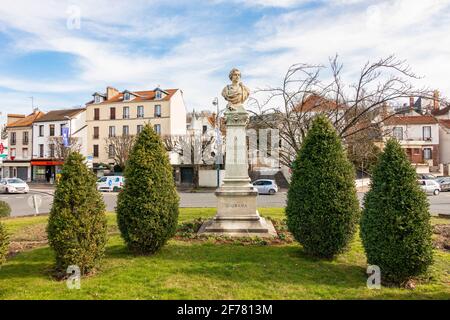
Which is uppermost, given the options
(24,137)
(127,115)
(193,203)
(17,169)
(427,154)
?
(127,115)

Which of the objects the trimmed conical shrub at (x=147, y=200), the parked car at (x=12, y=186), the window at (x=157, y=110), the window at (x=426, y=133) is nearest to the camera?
the trimmed conical shrub at (x=147, y=200)

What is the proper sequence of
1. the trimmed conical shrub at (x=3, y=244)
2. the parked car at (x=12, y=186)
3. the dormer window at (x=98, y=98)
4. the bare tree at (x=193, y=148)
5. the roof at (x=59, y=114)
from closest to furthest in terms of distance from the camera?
the trimmed conical shrub at (x=3, y=244)
the parked car at (x=12, y=186)
the bare tree at (x=193, y=148)
the roof at (x=59, y=114)
the dormer window at (x=98, y=98)

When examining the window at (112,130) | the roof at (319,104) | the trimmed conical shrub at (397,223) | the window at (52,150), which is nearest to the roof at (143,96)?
the window at (112,130)

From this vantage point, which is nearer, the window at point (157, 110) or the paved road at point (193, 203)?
the paved road at point (193, 203)

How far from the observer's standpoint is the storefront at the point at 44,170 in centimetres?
4702

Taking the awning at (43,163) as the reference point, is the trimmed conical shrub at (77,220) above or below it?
below

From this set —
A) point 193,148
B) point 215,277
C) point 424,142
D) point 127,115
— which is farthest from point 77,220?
point 424,142

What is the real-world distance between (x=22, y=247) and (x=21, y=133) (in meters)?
49.6

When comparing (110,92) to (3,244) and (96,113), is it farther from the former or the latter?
(3,244)

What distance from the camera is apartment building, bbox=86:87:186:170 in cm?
4566

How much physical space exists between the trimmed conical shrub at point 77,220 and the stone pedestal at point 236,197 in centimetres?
355

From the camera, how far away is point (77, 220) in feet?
18.8

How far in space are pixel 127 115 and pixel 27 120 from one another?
57.6 feet

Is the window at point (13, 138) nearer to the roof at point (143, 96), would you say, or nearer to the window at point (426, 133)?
the roof at point (143, 96)
